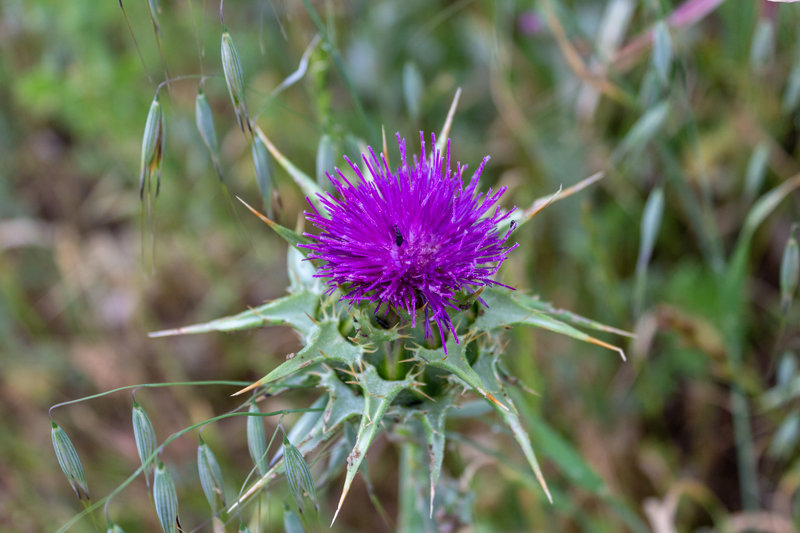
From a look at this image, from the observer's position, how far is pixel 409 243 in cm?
153

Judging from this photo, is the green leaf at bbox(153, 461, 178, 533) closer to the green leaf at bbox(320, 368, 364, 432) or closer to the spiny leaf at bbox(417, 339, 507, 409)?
the green leaf at bbox(320, 368, 364, 432)

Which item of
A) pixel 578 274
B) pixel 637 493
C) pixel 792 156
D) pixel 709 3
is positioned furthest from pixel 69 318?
pixel 792 156

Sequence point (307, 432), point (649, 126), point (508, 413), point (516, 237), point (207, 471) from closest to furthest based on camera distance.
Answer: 1. point (508, 413)
2. point (207, 471)
3. point (307, 432)
4. point (649, 126)
5. point (516, 237)

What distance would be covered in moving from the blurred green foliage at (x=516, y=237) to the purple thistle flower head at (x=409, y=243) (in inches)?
37.2

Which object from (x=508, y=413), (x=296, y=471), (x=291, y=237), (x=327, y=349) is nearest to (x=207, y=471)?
(x=296, y=471)

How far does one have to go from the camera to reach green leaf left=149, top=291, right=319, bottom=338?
5.41ft

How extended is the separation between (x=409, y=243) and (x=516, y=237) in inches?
67.2

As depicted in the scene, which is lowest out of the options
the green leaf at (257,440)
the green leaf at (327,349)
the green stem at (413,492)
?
the green stem at (413,492)

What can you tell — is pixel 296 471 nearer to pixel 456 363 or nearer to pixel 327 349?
pixel 327 349

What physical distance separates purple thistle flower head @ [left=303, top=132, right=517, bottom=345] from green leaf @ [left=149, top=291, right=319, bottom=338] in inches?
8.1

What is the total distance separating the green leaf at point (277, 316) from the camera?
1.65 meters

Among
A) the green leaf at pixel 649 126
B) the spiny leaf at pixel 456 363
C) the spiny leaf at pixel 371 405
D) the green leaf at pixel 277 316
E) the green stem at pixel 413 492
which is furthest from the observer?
the green leaf at pixel 649 126

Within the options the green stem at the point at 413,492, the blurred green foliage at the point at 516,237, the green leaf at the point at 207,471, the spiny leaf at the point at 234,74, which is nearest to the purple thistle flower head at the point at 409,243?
the spiny leaf at the point at 234,74

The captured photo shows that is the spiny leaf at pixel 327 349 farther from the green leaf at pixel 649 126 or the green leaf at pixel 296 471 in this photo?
the green leaf at pixel 649 126
